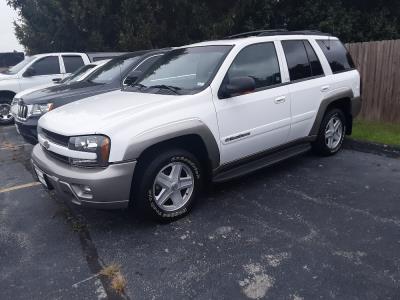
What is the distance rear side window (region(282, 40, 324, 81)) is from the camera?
4.90 m

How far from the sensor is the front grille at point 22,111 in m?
6.49

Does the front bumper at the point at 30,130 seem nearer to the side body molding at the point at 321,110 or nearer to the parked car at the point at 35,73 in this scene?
the parked car at the point at 35,73

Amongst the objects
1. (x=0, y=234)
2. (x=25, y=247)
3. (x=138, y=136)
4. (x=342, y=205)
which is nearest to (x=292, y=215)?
A: (x=342, y=205)

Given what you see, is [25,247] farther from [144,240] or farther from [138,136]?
[138,136]

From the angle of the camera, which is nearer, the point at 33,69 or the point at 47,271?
the point at 47,271

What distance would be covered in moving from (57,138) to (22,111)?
3321 mm

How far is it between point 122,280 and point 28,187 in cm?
282

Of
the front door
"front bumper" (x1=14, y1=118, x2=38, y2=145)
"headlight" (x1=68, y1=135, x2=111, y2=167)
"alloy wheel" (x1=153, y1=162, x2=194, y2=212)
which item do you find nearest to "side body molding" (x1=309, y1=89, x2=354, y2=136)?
the front door

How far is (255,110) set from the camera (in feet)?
14.3

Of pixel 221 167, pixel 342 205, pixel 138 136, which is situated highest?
pixel 138 136

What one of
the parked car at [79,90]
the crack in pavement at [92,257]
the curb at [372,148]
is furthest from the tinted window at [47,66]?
the curb at [372,148]

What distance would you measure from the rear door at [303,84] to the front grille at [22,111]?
4.37 meters

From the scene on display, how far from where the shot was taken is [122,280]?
3023mm

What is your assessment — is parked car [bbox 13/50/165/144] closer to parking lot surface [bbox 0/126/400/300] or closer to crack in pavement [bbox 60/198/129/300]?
parking lot surface [bbox 0/126/400/300]
